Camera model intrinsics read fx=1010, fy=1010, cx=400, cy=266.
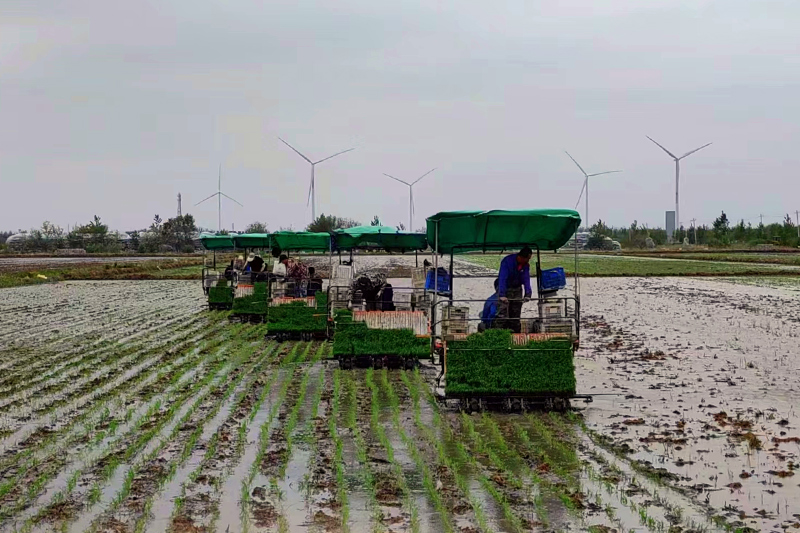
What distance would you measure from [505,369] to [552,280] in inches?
90.6

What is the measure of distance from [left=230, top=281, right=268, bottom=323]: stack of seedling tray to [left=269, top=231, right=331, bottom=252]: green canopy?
1016mm

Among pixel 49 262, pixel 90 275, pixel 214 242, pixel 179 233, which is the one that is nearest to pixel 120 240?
pixel 179 233

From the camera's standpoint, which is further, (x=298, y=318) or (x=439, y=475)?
(x=298, y=318)

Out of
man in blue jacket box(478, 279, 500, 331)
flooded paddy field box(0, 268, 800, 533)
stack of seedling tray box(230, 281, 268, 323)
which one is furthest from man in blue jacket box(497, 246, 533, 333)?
stack of seedling tray box(230, 281, 268, 323)

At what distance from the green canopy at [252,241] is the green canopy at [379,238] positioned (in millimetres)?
6909

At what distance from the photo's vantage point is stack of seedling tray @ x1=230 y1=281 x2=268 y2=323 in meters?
22.5

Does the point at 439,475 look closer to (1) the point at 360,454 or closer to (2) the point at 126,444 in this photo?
(1) the point at 360,454

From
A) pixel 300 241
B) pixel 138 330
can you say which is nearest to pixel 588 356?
pixel 300 241

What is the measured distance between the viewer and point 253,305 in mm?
22828

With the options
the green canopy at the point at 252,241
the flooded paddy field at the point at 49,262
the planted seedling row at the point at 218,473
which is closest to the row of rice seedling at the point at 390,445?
the planted seedling row at the point at 218,473

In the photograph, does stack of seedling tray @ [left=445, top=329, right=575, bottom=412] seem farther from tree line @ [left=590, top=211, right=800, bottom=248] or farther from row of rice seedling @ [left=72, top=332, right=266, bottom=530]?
tree line @ [left=590, top=211, right=800, bottom=248]

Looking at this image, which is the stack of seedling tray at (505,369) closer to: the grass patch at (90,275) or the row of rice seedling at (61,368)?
the row of rice seedling at (61,368)

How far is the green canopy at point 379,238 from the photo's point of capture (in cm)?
1802

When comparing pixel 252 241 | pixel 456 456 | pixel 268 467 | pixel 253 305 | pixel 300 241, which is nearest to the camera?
pixel 268 467
